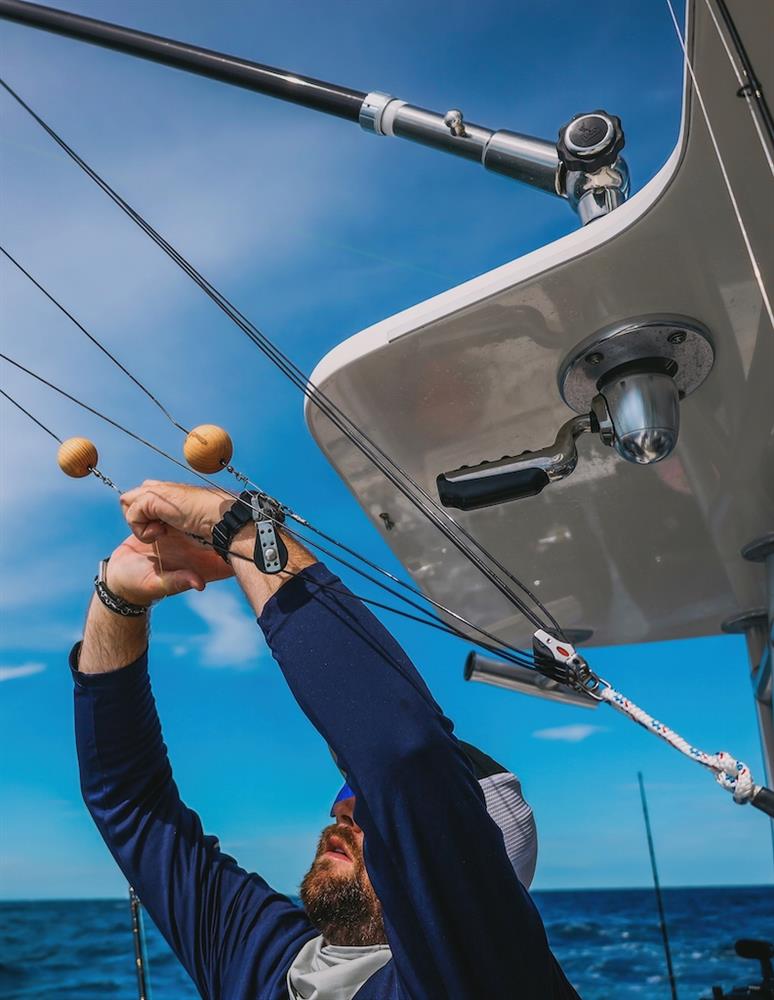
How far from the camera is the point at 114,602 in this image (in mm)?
1441

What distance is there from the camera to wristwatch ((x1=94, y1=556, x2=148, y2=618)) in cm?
144

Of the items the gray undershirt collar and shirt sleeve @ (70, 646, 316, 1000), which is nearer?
the gray undershirt collar

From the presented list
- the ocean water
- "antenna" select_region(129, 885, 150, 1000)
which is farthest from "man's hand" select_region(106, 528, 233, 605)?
the ocean water

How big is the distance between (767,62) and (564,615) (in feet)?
4.84

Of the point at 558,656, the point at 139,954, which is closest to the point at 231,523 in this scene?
the point at 558,656

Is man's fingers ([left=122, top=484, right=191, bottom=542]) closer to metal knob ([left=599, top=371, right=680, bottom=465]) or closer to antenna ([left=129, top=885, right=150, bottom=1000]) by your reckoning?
metal knob ([left=599, top=371, right=680, bottom=465])

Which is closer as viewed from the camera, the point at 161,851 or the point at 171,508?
the point at 171,508

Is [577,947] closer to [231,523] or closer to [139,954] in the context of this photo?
[139,954]

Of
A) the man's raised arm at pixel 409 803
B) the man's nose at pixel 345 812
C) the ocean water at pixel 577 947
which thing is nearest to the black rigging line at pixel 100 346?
the man's raised arm at pixel 409 803

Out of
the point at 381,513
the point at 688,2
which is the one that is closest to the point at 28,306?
the point at 381,513

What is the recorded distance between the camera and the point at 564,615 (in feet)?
7.67

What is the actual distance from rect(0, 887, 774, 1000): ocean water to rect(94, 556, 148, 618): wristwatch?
1835cm

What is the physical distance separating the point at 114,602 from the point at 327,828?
45 cm

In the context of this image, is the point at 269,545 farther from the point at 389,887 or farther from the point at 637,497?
the point at 637,497
